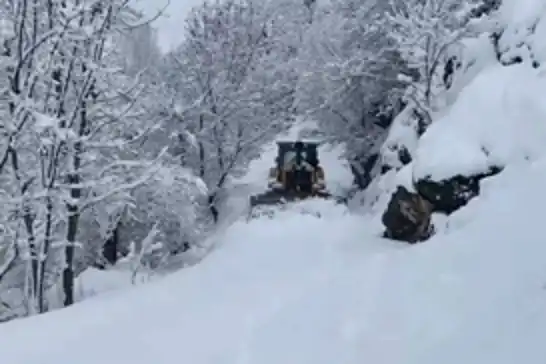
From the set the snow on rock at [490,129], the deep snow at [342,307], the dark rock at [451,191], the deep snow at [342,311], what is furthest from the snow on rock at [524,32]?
the deep snow at [342,311]

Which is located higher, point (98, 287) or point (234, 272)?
point (234, 272)

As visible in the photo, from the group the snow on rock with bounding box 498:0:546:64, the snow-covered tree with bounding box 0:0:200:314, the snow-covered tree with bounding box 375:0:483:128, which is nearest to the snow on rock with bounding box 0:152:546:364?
the snow-covered tree with bounding box 0:0:200:314

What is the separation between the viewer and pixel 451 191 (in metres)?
11.1

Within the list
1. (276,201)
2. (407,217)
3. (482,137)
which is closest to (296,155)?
(276,201)

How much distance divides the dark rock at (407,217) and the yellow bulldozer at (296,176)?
20.8 ft

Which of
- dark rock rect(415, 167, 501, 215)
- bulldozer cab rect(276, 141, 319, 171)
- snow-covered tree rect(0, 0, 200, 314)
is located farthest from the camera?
bulldozer cab rect(276, 141, 319, 171)

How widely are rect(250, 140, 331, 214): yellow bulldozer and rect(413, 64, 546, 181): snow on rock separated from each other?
24.0 feet

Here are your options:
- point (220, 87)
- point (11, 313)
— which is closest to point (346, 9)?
point (220, 87)

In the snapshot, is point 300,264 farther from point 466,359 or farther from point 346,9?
point 346,9

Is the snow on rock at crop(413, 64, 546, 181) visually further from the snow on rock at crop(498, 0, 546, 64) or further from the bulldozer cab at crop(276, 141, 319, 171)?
the bulldozer cab at crop(276, 141, 319, 171)

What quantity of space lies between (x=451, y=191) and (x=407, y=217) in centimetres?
130

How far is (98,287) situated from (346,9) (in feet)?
43.3

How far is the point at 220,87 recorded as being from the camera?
20.9m

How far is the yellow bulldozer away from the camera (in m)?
19.5
